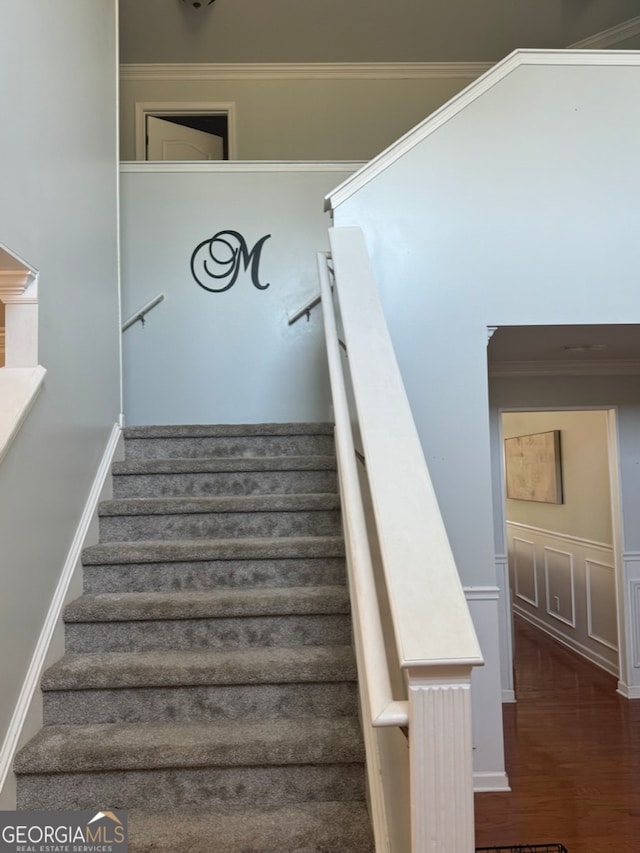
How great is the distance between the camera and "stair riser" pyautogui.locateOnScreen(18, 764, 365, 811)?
1.60 metres

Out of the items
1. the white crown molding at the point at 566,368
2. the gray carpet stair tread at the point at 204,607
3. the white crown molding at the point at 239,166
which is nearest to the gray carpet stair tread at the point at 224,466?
the gray carpet stair tread at the point at 204,607

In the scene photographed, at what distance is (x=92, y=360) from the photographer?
103 inches

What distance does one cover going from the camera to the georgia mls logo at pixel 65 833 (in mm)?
1408

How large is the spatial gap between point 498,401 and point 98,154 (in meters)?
2.94

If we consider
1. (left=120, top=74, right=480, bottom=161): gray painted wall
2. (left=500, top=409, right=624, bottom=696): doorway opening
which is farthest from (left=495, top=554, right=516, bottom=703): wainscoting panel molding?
(left=120, top=74, right=480, bottom=161): gray painted wall

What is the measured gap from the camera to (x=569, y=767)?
9.87ft

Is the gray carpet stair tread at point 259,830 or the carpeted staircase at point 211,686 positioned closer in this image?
the gray carpet stair tread at point 259,830

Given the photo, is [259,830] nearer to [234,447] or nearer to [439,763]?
[439,763]

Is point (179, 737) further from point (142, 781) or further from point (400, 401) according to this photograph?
point (400, 401)

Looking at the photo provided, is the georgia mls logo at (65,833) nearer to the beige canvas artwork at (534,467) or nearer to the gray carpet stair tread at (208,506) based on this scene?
the gray carpet stair tread at (208,506)

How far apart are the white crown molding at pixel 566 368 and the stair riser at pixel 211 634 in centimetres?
257

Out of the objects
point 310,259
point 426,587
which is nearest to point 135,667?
point 426,587

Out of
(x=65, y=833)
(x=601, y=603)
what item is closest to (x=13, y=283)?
(x=65, y=833)

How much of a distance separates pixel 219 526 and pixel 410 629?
1543 millimetres
